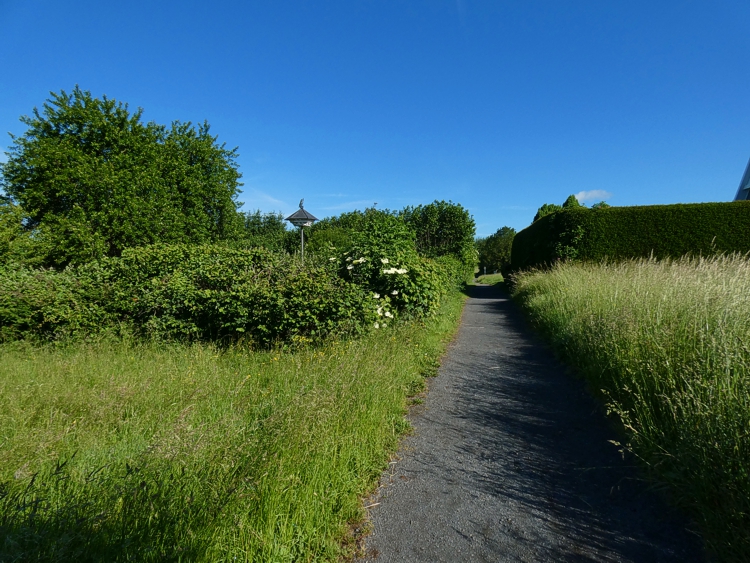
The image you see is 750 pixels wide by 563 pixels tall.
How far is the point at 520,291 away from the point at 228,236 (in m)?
18.6

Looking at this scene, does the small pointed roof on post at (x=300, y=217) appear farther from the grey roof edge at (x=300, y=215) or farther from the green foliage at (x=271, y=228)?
the green foliage at (x=271, y=228)

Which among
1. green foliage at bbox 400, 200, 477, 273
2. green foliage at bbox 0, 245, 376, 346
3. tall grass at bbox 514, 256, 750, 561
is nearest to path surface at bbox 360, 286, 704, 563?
tall grass at bbox 514, 256, 750, 561

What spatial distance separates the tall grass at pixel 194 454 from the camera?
1.78 metres

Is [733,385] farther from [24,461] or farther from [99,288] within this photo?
[99,288]

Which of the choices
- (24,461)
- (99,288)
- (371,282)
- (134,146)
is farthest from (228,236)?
(24,461)

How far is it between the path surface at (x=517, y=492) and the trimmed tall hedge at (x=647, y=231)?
1294 centimetres

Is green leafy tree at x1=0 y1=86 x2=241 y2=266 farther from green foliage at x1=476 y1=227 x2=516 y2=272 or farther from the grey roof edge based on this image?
green foliage at x1=476 y1=227 x2=516 y2=272

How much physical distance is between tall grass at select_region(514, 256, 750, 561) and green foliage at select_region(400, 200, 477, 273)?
14223 millimetres

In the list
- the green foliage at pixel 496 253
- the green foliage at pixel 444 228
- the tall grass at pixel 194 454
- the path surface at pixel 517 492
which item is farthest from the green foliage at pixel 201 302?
the green foliage at pixel 496 253

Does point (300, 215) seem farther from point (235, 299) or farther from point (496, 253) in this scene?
point (496, 253)

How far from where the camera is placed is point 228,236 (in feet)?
77.5

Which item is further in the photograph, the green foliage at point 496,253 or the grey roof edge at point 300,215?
the green foliage at point 496,253

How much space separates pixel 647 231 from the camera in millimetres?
14297

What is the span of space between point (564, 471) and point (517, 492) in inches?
21.6
